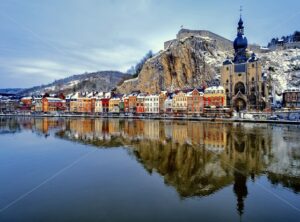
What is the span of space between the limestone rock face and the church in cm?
1350

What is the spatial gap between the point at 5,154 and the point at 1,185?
962cm

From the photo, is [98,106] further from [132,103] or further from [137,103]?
[137,103]

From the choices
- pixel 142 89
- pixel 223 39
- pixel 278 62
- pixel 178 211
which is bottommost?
pixel 178 211

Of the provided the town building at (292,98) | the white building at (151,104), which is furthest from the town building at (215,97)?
the white building at (151,104)

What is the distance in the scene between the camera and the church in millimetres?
66875

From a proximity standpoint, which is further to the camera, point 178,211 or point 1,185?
point 1,185

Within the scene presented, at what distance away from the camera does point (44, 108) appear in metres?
106

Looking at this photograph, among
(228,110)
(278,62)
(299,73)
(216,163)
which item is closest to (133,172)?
(216,163)

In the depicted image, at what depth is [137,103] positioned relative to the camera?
8356 cm

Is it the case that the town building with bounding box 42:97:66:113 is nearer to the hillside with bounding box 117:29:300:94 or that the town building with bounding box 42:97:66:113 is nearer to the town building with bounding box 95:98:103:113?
the town building with bounding box 95:98:103:113

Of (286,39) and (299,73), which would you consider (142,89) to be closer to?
(299,73)

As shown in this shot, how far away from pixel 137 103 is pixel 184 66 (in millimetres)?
18800

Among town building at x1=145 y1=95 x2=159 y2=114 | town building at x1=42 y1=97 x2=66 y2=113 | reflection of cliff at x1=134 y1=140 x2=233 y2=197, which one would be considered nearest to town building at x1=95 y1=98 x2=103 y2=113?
town building at x1=42 y1=97 x2=66 y2=113

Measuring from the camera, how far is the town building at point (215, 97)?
66438 millimetres
